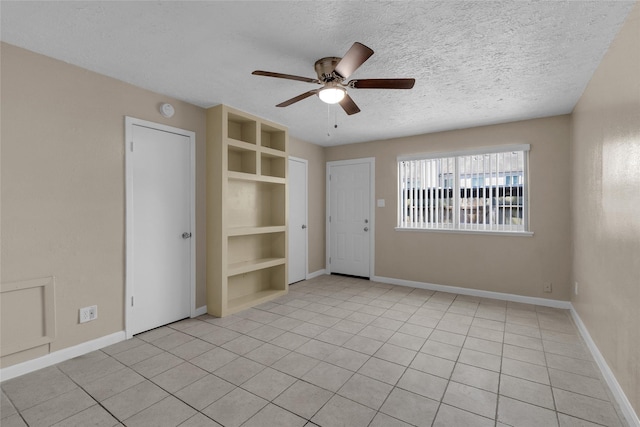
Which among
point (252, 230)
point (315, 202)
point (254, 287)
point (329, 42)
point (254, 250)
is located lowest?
point (254, 287)

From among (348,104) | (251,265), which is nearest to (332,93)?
(348,104)

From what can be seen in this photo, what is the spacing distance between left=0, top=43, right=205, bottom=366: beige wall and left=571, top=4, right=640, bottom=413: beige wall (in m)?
3.99

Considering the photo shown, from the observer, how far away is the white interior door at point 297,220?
507 centimetres

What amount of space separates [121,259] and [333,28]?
9.23 feet

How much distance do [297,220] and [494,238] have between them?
3087 millimetres

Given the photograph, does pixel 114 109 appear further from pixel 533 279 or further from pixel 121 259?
pixel 533 279

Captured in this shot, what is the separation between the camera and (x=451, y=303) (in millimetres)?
4023

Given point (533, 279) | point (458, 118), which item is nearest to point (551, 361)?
point (533, 279)

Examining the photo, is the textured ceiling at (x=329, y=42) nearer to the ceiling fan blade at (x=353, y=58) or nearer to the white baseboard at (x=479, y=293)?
the ceiling fan blade at (x=353, y=58)

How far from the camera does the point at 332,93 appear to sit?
2.38 metres

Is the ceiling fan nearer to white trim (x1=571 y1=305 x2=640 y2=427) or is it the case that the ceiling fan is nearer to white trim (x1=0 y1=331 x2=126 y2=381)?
white trim (x1=571 y1=305 x2=640 y2=427)

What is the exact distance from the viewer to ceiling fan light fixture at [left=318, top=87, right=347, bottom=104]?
2.35 m

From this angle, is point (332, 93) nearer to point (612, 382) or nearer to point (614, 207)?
point (614, 207)

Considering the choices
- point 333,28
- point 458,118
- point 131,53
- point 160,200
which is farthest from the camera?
point 458,118
